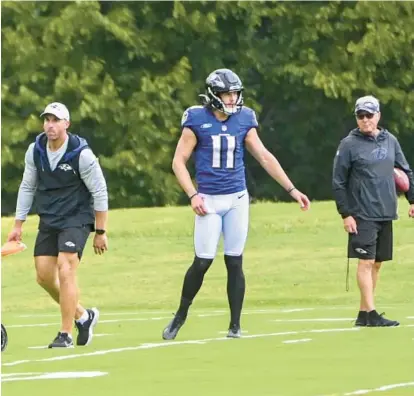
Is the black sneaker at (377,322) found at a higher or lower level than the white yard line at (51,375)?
higher

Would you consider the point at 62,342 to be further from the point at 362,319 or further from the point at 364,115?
the point at 364,115

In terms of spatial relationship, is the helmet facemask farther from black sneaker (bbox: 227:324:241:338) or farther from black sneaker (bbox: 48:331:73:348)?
black sneaker (bbox: 48:331:73:348)

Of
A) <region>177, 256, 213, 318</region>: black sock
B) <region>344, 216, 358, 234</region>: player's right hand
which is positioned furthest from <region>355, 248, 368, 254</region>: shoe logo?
<region>177, 256, 213, 318</region>: black sock

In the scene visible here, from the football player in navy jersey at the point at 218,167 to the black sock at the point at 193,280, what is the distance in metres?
0.01

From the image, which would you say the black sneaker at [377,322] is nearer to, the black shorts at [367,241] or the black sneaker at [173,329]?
the black shorts at [367,241]

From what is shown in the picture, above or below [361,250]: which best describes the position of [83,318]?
below

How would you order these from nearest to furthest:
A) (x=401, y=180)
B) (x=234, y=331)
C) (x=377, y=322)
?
1. (x=234, y=331)
2. (x=377, y=322)
3. (x=401, y=180)

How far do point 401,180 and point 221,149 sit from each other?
233 centimetres

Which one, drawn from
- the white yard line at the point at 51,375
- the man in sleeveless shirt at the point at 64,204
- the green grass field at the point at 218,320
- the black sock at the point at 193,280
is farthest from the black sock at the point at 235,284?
the white yard line at the point at 51,375

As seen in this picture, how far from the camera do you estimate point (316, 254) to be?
2623 cm

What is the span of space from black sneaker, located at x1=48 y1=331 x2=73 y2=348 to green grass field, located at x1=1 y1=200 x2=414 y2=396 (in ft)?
0.30

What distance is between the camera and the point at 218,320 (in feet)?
55.0

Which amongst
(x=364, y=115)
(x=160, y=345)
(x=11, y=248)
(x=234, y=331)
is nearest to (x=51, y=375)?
(x=11, y=248)

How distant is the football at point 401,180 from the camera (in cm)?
1563
